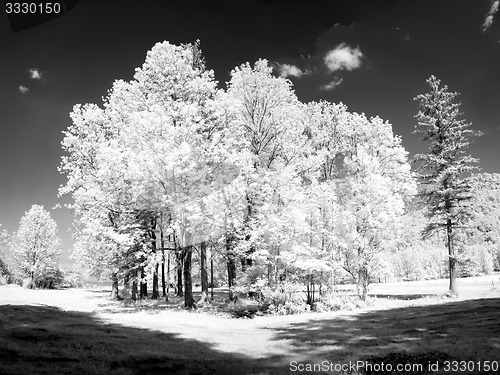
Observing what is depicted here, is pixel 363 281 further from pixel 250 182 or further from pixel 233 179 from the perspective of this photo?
pixel 233 179

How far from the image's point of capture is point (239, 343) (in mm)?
15008

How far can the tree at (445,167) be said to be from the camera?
3131 centimetres

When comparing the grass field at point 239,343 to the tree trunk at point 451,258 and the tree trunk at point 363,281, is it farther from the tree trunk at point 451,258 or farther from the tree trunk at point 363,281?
the tree trunk at point 451,258

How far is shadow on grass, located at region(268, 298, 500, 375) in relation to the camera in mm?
10938

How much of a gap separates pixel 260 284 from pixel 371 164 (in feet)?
42.5

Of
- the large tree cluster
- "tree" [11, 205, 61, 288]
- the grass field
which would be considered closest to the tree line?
the large tree cluster

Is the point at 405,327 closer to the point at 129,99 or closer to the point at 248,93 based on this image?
the point at 248,93

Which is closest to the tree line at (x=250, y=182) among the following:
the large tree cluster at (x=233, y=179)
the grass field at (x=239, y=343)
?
the large tree cluster at (x=233, y=179)

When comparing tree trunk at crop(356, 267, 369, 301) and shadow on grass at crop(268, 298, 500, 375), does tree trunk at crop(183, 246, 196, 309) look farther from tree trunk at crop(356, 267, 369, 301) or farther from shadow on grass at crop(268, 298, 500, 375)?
tree trunk at crop(356, 267, 369, 301)

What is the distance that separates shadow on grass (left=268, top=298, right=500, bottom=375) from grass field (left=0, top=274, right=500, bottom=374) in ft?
0.12

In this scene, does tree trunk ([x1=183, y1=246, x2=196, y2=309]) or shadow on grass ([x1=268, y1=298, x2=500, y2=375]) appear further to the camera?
tree trunk ([x1=183, y1=246, x2=196, y2=309])

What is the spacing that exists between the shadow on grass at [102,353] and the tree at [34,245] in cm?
4807

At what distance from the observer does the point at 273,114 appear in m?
26.8

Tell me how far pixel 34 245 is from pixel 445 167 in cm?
5880
